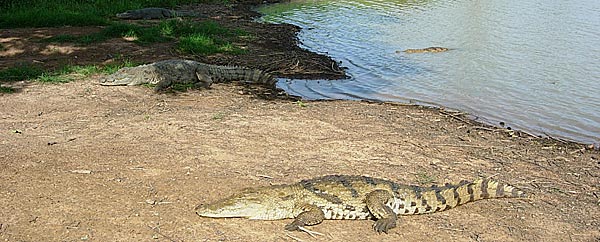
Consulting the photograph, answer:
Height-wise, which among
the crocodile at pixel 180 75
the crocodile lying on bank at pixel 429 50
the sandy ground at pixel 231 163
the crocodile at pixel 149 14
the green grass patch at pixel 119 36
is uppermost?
the sandy ground at pixel 231 163

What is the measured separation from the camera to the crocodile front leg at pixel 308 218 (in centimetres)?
383

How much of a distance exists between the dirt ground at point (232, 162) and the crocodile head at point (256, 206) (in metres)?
0.06

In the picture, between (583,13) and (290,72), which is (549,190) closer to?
(290,72)

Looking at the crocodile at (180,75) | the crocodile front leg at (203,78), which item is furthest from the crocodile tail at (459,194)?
the crocodile front leg at (203,78)

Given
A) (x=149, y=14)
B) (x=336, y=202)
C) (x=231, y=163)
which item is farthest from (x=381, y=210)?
(x=149, y=14)

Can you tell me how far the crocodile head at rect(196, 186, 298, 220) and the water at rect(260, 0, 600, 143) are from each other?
4.43 m

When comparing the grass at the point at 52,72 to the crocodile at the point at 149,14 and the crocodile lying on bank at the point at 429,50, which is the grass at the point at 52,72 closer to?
the crocodile lying on bank at the point at 429,50

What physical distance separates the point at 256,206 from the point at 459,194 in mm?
1556

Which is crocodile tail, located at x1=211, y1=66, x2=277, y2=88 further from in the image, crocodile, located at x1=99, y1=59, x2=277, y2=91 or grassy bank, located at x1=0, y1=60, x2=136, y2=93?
grassy bank, located at x1=0, y1=60, x2=136, y2=93

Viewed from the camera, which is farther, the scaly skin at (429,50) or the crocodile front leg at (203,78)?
the scaly skin at (429,50)

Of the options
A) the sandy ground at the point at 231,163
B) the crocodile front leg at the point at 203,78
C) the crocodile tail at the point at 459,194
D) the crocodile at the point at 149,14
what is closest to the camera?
the sandy ground at the point at 231,163

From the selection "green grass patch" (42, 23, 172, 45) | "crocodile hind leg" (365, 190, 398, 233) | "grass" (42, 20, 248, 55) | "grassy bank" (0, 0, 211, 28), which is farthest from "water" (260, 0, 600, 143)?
"grassy bank" (0, 0, 211, 28)

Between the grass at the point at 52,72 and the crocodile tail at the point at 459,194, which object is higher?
the crocodile tail at the point at 459,194

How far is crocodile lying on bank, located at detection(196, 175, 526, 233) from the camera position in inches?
153
